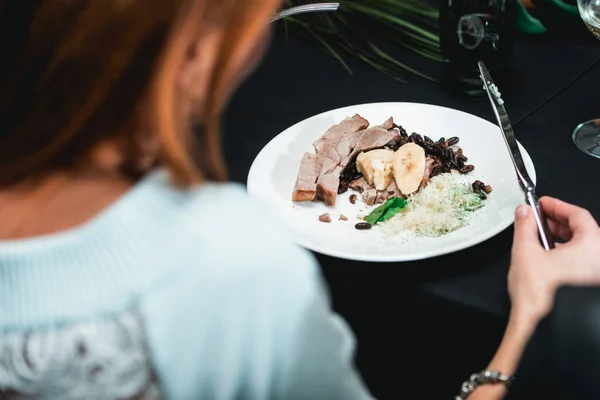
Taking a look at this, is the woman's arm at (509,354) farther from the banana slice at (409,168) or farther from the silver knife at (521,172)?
the banana slice at (409,168)

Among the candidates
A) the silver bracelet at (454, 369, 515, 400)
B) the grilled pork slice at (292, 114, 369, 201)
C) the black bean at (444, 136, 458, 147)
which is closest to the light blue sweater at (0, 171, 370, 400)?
the silver bracelet at (454, 369, 515, 400)

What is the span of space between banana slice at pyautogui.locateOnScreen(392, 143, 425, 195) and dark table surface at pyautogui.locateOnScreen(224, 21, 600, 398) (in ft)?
0.46

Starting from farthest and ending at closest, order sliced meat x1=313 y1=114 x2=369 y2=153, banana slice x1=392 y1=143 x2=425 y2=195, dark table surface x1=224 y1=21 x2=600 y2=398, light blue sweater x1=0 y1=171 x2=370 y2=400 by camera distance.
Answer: sliced meat x1=313 y1=114 x2=369 y2=153
banana slice x1=392 y1=143 x2=425 y2=195
dark table surface x1=224 y1=21 x2=600 y2=398
light blue sweater x1=0 y1=171 x2=370 y2=400

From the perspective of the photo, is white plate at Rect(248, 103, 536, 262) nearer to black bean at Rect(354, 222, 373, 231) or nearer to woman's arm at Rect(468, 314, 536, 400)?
black bean at Rect(354, 222, 373, 231)

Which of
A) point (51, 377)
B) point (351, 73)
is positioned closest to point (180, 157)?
point (51, 377)

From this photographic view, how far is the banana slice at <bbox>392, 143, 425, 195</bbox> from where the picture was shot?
3.41ft

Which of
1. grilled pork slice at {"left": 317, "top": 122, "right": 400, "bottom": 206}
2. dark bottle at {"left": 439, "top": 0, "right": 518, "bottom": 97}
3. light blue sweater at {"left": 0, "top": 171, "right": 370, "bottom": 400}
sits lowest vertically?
grilled pork slice at {"left": 317, "top": 122, "right": 400, "bottom": 206}

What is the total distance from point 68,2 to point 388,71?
0.97 m

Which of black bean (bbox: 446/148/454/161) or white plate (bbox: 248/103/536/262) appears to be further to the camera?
black bean (bbox: 446/148/454/161)

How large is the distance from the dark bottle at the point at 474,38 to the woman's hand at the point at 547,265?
50cm

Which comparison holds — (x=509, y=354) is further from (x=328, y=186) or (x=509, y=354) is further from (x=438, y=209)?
(x=328, y=186)

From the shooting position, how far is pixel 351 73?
142 centimetres

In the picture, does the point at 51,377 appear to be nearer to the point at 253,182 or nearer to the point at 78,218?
the point at 78,218

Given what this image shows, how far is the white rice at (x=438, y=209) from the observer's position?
965mm
